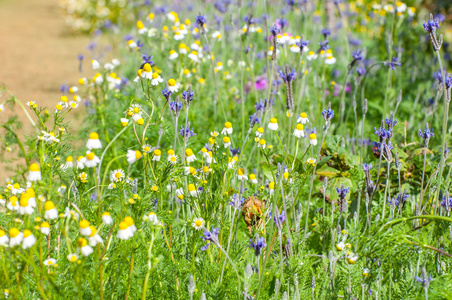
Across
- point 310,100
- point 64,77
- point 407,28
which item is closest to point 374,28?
point 407,28

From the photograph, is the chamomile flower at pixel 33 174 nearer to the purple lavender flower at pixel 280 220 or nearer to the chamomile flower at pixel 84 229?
the chamomile flower at pixel 84 229

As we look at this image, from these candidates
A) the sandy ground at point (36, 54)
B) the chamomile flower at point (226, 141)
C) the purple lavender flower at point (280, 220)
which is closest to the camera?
the purple lavender flower at point (280, 220)

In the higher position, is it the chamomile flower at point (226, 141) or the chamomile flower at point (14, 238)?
the chamomile flower at point (226, 141)

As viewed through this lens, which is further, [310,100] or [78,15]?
[78,15]

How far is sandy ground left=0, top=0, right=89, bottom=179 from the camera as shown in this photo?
17.1 feet

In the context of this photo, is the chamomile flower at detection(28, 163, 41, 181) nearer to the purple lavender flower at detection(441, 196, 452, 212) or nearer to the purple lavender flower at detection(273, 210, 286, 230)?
the purple lavender flower at detection(273, 210, 286, 230)

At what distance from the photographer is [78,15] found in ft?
29.5

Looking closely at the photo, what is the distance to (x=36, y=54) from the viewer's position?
7.14 meters

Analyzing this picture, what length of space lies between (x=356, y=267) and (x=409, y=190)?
95cm

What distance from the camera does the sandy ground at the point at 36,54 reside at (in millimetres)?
5219

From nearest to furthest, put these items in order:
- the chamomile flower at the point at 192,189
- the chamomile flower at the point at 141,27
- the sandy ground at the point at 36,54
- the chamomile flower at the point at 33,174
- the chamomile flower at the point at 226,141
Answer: the chamomile flower at the point at 33,174, the chamomile flower at the point at 192,189, the chamomile flower at the point at 226,141, the chamomile flower at the point at 141,27, the sandy ground at the point at 36,54

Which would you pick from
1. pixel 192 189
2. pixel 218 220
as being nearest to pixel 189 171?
pixel 192 189

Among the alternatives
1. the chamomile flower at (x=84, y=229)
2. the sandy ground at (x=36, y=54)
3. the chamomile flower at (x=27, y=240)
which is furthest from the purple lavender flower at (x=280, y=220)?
the sandy ground at (x=36, y=54)

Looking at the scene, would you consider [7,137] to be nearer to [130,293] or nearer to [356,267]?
[130,293]
